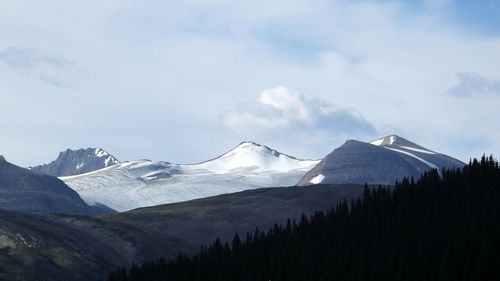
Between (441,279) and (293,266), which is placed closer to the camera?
(441,279)

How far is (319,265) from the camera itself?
19762 cm

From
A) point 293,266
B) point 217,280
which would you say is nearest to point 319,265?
point 293,266

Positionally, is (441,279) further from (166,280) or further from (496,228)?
(166,280)

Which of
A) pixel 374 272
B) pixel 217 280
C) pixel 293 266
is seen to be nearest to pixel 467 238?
pixel 374 272

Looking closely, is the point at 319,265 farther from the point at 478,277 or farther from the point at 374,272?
the point at 478,277

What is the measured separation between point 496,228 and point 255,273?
45.2 m

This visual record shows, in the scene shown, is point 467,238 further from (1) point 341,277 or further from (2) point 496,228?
(1) point 341,277

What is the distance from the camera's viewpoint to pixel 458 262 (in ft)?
616

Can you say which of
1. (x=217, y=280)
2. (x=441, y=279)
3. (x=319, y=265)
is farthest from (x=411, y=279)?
(x=217, y=280)

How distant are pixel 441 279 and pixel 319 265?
2604 cm

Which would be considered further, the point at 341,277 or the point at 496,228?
the point at 496,228

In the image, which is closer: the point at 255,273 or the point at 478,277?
the point at 478,277

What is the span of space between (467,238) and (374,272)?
20.1 m

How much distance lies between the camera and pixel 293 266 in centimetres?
19650
